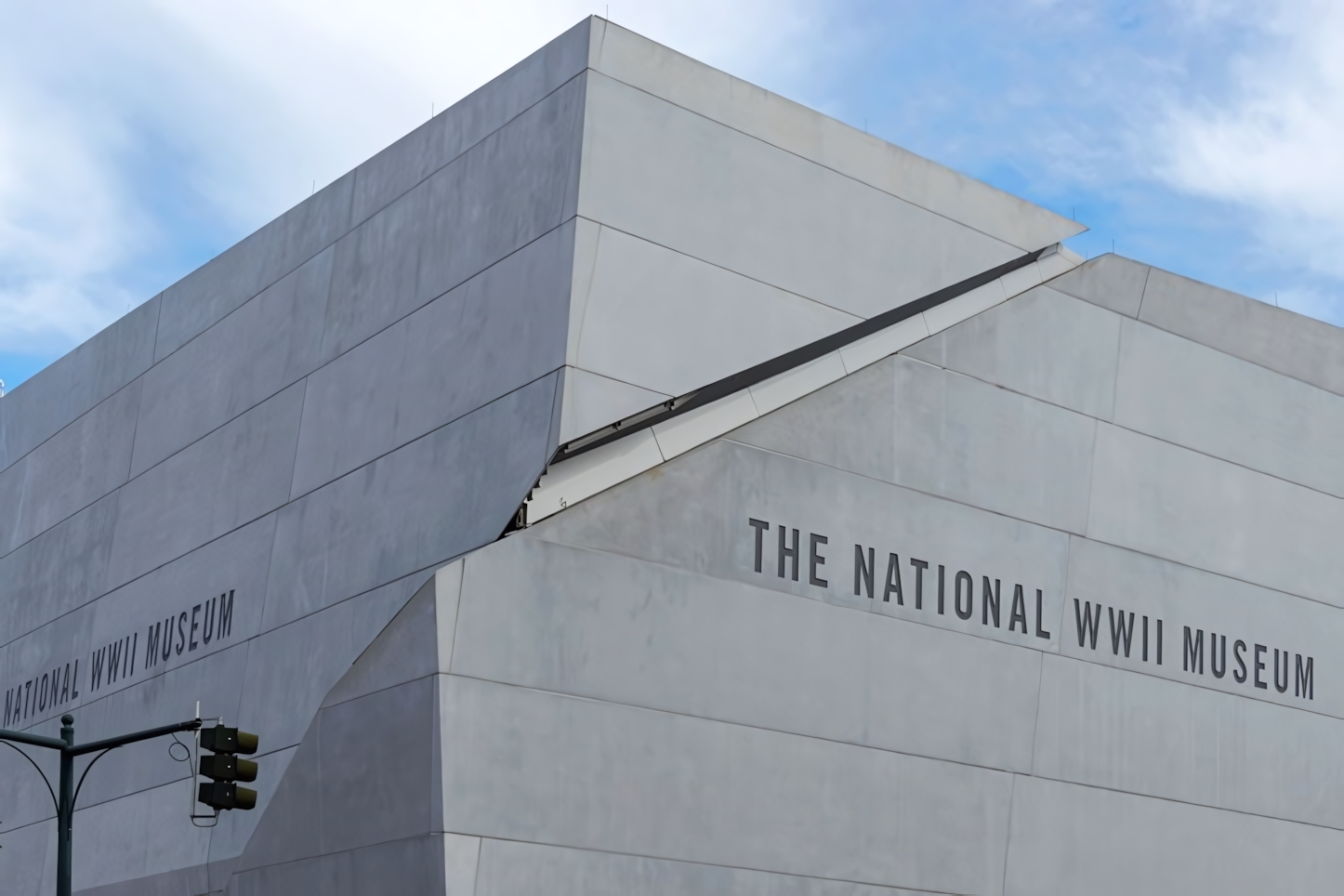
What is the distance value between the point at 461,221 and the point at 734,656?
6.27 meters

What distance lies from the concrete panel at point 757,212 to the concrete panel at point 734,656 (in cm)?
389

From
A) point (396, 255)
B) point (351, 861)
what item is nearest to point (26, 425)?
point (396, 255)

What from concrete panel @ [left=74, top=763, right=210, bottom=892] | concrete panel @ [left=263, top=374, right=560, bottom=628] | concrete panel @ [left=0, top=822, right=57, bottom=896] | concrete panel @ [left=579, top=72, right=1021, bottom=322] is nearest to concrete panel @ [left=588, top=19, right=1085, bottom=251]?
concrete panel @ [left=579, top=72, right=1021, bottom=322]

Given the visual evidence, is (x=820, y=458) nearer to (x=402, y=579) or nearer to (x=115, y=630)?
(x=402, y=579)

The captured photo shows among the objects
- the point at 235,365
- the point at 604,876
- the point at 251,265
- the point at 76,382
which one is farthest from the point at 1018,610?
the point at 76,382

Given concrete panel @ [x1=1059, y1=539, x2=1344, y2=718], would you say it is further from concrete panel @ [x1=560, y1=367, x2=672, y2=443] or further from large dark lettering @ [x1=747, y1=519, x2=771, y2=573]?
concrete panel @ [x1=560, y1=367, x2=672, y2=443]

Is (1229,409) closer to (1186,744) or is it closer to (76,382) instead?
(1186,744)

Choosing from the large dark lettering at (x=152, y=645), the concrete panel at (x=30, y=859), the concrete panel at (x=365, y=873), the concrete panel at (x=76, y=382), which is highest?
the concrete panel at (x=76, y=382)

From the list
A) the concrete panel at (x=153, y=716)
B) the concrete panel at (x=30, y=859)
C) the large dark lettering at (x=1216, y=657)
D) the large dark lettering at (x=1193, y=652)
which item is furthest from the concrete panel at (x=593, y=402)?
the concrete panel at (x=30, y=859)

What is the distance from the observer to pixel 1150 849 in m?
22.3

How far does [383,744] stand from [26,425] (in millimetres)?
16318

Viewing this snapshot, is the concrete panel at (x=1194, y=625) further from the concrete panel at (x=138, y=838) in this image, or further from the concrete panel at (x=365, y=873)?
the concrete panel at (x=138, y=838)

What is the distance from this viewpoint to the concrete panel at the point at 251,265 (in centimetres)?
2409

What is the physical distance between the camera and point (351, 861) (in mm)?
18156
